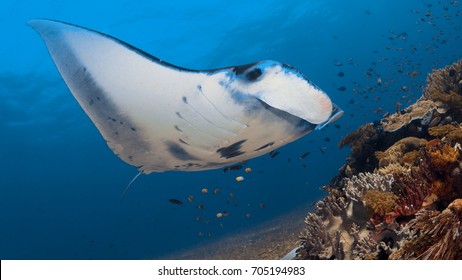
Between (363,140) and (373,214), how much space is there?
2792 millimetres

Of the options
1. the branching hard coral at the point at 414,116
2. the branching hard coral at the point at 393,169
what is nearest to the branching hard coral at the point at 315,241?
the branching hard coral at the point at 393,169

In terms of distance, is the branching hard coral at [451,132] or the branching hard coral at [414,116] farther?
the branching hard coral at [414,116]

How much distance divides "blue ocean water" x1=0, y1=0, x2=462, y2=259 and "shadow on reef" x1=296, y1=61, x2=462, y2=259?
4.08 m

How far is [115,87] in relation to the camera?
318 cm

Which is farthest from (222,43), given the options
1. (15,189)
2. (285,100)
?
(15,189)

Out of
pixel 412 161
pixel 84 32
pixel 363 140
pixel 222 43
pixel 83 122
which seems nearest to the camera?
pixel 84 32

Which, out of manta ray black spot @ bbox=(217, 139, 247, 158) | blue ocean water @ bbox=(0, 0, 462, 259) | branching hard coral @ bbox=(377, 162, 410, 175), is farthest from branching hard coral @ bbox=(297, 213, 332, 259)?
blue ocean water @ bbox=(0, 0, 462, 259)

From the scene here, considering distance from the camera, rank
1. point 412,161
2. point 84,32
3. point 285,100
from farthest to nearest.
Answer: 1. point 412,161
2. point 84,32
3. point 285,100

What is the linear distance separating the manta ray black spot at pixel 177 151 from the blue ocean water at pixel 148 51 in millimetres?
5690

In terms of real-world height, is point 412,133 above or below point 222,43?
below

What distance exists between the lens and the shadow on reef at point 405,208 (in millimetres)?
2379

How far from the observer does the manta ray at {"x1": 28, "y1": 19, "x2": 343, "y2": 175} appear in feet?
9.01

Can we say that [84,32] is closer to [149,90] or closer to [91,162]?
[149,90]

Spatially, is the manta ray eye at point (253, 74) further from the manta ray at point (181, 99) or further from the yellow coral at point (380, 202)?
the yellow coral at point (380, 202)
